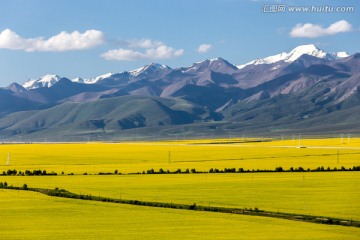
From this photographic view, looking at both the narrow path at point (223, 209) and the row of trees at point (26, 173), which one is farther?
the row of trees at point (26, 173)

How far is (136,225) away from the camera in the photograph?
138 ft

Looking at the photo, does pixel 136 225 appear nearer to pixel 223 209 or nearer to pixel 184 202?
pixel 223 209

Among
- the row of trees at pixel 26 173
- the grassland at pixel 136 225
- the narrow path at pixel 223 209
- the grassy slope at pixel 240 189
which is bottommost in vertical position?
the grassland at pixel 136 225

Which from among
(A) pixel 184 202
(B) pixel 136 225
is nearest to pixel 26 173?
(A) pixel 184 202

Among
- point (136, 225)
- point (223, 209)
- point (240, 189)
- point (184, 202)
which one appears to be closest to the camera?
point (136, 225)

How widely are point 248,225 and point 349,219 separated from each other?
723 cm

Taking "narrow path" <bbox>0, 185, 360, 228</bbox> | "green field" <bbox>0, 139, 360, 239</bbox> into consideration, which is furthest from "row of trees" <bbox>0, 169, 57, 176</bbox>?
"narrow path" <bbox>0, 185, 360, 228</bbox>

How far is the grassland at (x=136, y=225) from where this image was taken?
3841cm

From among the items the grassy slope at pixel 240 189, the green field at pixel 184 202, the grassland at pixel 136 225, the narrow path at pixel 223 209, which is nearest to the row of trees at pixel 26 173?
Answer: the green field at pixel 184 202

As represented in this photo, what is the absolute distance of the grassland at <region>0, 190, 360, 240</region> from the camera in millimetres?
38406

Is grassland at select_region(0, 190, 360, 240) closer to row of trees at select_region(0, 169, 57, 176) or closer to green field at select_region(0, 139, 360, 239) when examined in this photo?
green field at select_region(0, 139, 360, 239)

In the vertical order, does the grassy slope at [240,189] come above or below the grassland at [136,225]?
above

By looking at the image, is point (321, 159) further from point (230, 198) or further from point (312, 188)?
point (230, 198)

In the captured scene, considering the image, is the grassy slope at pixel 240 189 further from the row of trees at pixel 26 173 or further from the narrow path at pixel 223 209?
the row of trees at pixel 26 173
